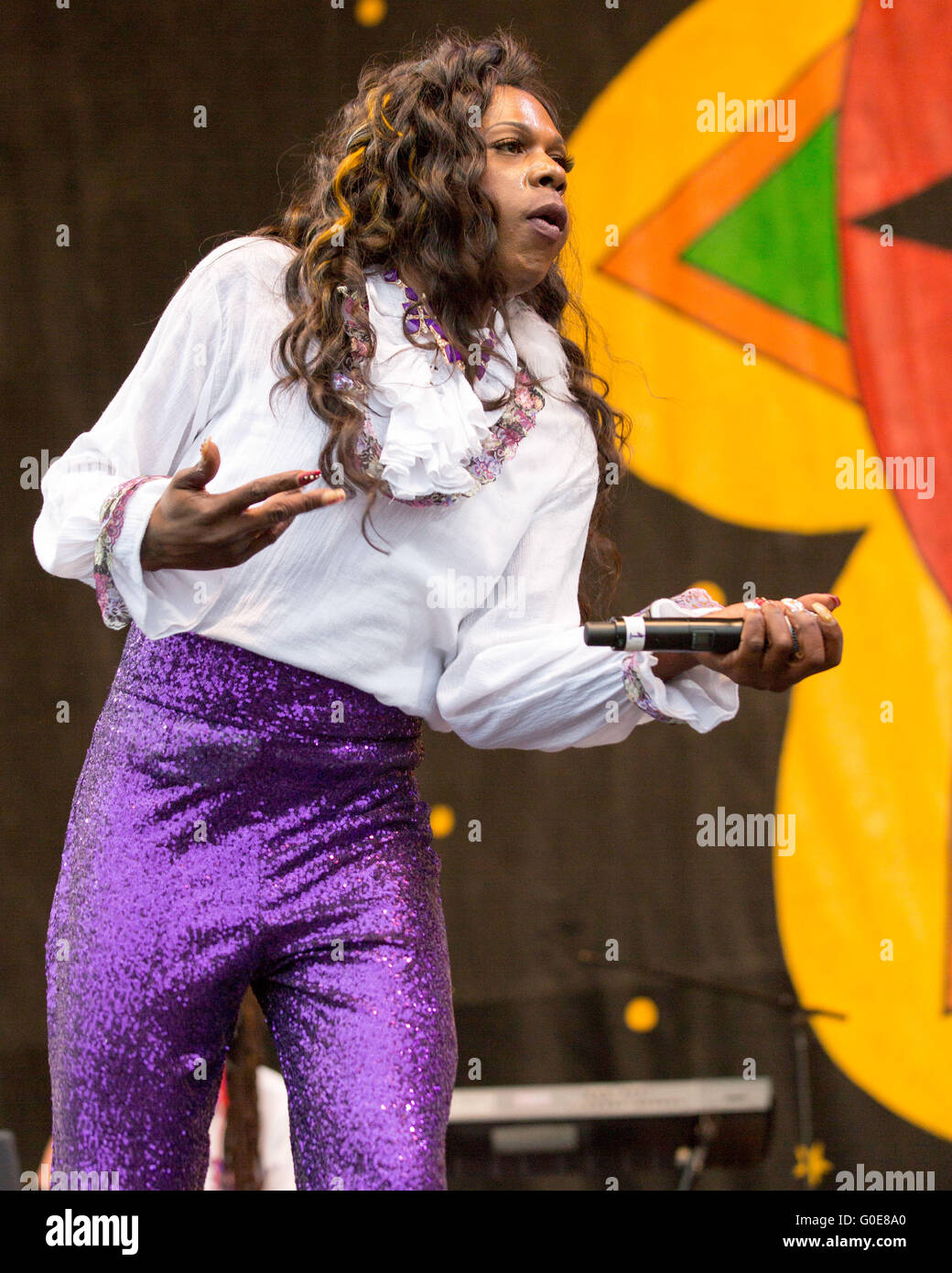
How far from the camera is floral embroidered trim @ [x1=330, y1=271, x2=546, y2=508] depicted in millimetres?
1471

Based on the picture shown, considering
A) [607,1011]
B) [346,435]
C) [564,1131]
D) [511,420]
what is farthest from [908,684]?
[346,435]

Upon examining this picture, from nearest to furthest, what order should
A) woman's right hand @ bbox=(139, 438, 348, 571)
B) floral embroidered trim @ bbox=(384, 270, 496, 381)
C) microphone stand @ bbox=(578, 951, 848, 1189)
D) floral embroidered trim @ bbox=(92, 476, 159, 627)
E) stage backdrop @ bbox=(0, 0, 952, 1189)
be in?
woman's right hand @ bbox=(139, 438, 348, 571) → floral embroidered trim @ bbox=(92, 476, 159, 627) → floral embroidered trim @ bbox=(384, 270, 496, 381) → microphone stand @ bbox=(578, 951, 848, 1189) → stage backdrop @ bbox=(0, 0, 952, 1189)

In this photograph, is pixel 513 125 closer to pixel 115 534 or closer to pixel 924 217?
pixel 115 534

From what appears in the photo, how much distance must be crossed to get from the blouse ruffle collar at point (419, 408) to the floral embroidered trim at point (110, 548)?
0.28 m

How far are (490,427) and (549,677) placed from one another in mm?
298

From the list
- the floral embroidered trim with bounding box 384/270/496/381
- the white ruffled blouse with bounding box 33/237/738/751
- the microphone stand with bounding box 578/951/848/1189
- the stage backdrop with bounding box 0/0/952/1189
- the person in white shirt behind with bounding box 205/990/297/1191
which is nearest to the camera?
the white ruffled blouse with bounding box 33/237/738/751

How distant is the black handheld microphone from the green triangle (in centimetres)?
177

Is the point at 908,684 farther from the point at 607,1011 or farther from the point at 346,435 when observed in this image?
the point at 346,435

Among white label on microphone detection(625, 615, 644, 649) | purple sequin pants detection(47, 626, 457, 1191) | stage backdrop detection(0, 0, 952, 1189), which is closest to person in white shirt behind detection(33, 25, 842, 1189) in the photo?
purple sequin pants detection(47, 626, 457, 1191)

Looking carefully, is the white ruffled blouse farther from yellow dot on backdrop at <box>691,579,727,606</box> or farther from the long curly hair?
yellow dot on backdrop at <box>691,579,727,606</box>

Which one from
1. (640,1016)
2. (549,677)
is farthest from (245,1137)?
(549,677)

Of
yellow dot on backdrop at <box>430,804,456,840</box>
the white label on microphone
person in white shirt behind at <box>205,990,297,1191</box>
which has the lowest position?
person in white shirt behind at <box>205,990,297,1191</box>

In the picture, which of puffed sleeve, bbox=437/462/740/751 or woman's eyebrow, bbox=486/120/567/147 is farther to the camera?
woman's eyebrow, bbox=486/120/567/147

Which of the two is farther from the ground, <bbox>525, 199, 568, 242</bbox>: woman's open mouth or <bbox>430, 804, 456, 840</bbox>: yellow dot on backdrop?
<bbox>525, 199, 568, 242</bbox>: woman's open mouth
